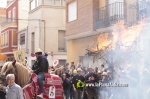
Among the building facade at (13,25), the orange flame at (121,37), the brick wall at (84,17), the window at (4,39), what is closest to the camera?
the orange flame at (121,37)

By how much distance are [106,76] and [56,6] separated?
65.6ft

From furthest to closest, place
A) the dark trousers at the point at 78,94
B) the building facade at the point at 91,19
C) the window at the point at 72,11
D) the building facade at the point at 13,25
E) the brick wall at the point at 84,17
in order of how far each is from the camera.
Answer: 1. the building facade at the point at 13,25
2. the window at the point at 72,11
3. the brick wall at the point at 84,17
4. the building facade at the point at 91,19
5. the dark trousers at the point at 78,94

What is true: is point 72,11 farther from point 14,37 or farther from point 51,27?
point 14,37

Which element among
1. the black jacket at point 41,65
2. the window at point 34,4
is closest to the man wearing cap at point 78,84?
the black jacket at point 41,65

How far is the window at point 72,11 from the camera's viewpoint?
78.5 ft

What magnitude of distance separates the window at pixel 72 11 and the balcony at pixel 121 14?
3379mm

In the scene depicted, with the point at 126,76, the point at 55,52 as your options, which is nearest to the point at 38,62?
the point at 126,76

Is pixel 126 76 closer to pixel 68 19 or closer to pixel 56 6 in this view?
pixel 68 19

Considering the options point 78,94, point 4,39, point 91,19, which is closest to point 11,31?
point 4,39

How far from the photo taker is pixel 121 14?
18.6m

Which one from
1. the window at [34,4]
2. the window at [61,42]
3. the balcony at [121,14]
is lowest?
the window at [61,42]

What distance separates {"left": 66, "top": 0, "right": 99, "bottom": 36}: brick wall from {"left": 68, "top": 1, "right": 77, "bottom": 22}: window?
1.38 feet

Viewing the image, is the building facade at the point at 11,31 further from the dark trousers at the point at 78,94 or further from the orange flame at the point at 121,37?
the dark trousers at the point at 78,94

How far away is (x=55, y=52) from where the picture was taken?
3219cm
